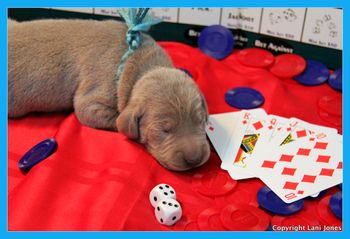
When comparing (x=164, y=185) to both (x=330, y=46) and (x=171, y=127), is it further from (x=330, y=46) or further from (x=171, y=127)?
(x=330, y=46)

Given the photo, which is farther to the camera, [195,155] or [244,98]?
[244,98]

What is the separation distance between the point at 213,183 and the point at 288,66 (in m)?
1.00

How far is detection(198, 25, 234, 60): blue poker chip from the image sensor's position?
2.52 m

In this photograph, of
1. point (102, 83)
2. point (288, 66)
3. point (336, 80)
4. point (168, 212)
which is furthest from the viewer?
point (288, 66)

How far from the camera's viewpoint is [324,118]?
2.05 meters

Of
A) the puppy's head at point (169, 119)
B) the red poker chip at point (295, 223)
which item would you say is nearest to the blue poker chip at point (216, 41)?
the puppy's head at point (169, 119)

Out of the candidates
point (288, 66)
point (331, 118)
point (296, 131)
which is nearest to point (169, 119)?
point (296, 131)

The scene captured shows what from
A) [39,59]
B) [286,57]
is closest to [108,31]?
[39,59]

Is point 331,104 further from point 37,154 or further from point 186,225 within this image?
point 37,154

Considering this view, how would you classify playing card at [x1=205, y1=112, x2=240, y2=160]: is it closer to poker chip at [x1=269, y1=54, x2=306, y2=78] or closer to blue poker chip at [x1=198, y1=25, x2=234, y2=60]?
poker chip at [x1=269, y1=54, x2=306, y2=78]

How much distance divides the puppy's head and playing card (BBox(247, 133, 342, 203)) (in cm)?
26

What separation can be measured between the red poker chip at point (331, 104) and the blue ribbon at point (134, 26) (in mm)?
898

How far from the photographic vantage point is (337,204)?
1.56 meters

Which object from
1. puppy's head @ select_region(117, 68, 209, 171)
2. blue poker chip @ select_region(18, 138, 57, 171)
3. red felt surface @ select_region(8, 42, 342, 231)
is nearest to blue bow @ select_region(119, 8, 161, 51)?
puppy's head @ select_region(117, 68, 209, 171)
